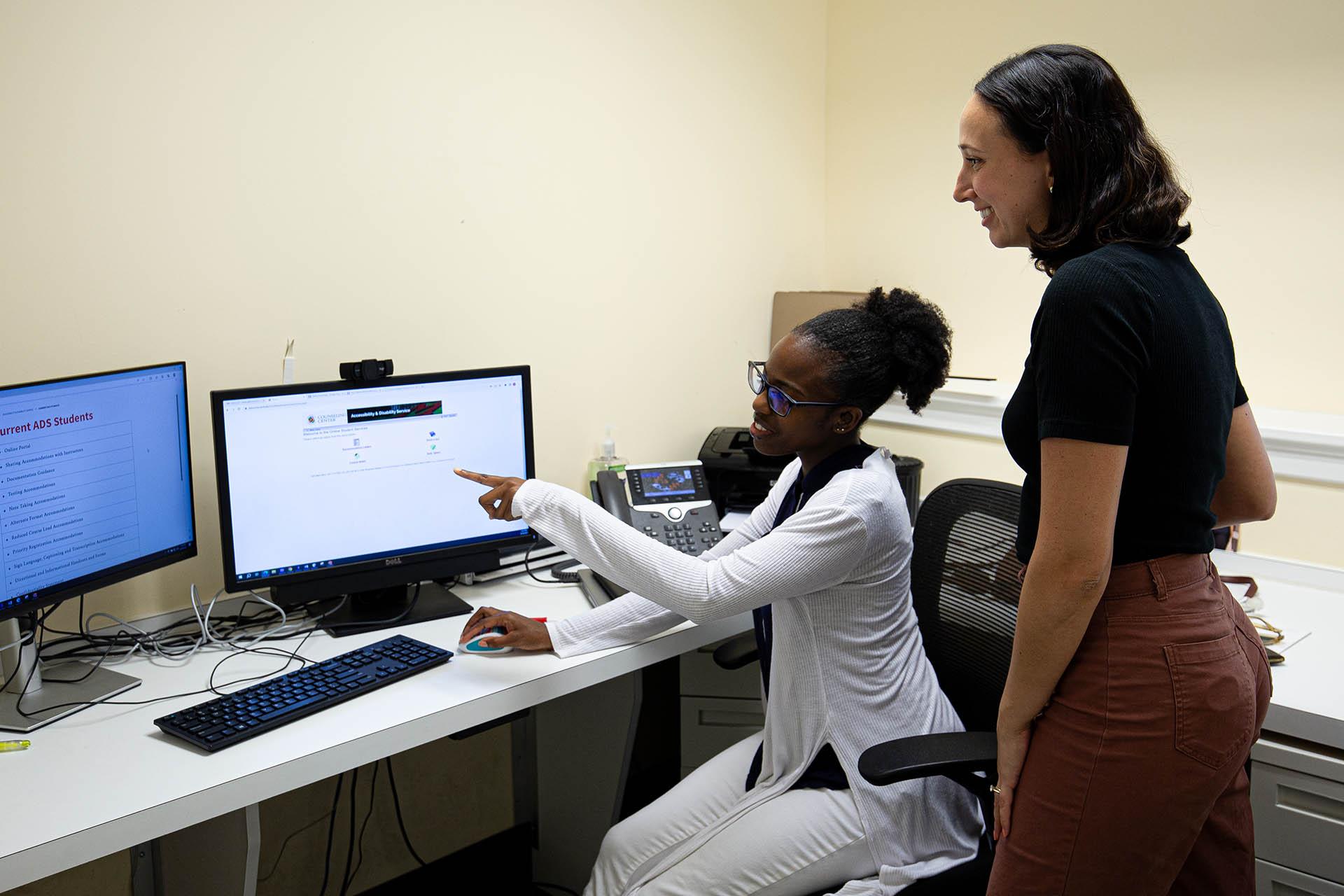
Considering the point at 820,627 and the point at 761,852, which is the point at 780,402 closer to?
the point at 820,627

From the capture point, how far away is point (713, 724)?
2.31m

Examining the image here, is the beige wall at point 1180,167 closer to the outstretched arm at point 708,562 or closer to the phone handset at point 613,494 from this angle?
the phone handset at point 613,494

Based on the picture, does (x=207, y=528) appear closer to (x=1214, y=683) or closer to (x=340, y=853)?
(x=340, y=853)

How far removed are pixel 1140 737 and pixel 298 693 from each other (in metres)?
1.13

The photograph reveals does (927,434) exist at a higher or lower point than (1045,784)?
higher

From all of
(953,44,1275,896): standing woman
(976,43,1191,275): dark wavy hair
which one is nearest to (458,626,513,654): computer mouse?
(953,44,1275,896): standing woman

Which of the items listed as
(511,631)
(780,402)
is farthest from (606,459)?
(780,402)

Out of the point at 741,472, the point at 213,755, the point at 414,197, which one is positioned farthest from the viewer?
the point at 741,472

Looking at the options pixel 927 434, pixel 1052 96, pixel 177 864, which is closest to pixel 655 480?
pixel 927 434

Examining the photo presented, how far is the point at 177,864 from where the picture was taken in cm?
177

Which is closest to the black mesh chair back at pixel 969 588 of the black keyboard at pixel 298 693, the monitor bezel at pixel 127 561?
the black keyboard at pixel 298 693

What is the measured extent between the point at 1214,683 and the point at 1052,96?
0.66 meters

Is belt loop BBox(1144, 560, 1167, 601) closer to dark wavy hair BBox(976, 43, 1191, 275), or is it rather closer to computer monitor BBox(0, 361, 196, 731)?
dark wavy hair BBox(976, 43, 1191, 275)

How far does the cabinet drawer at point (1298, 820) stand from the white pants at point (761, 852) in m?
0.68
